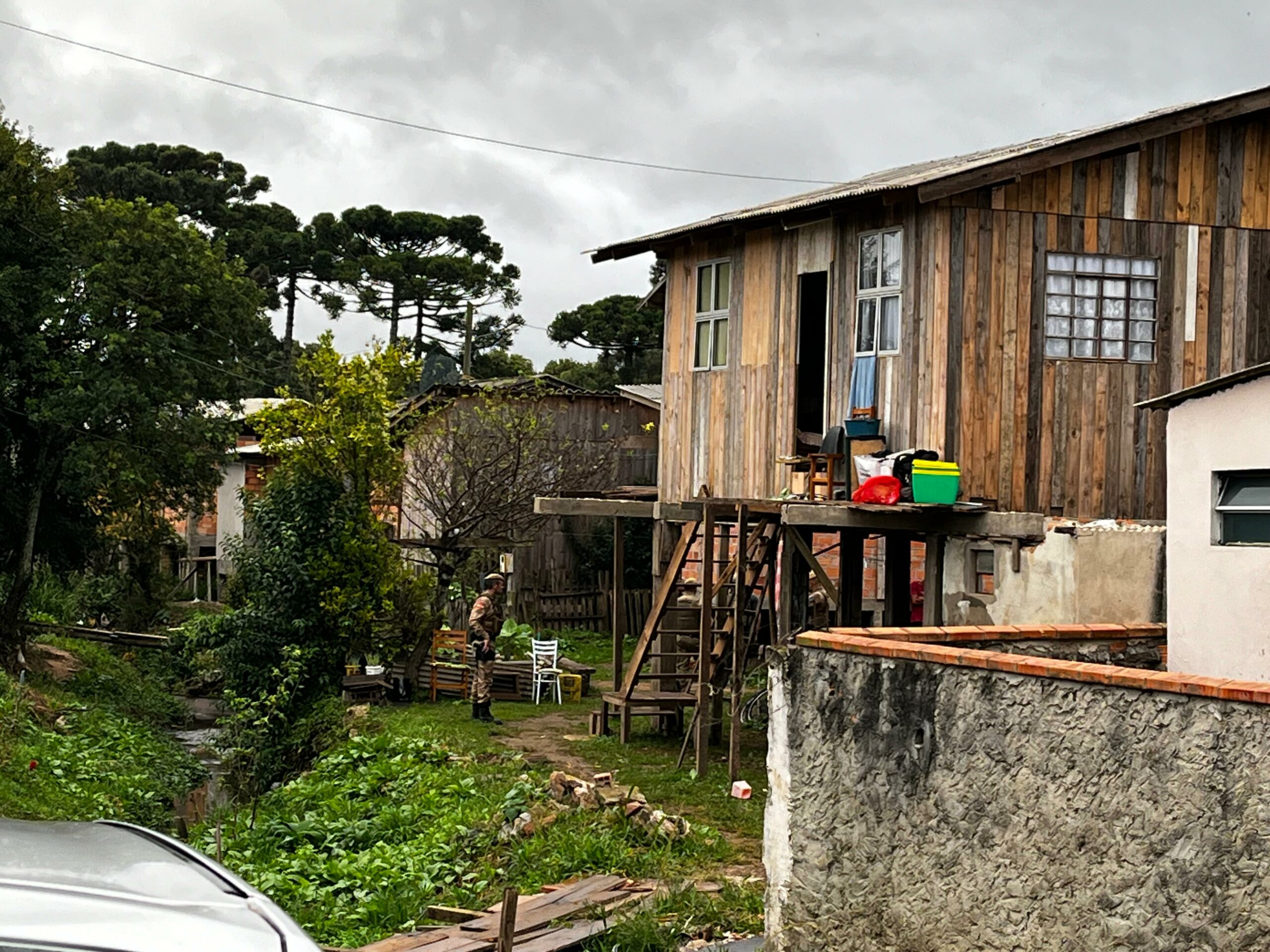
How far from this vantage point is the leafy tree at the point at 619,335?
145 feet

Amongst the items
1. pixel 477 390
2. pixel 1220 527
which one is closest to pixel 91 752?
pixel 477 390

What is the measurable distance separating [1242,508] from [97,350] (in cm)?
1687

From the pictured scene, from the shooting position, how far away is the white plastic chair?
65.7 feet

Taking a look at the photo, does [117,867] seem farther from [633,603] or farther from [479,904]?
[633,603]

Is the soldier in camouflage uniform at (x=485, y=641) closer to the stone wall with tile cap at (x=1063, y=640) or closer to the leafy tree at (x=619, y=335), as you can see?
the stone wall with tile cap at (x=1063, y=640)

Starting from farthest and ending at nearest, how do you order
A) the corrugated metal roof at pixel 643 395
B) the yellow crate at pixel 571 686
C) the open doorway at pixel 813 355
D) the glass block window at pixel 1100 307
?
the corrugated metal roof at pixel 643 395 → the yellow crate at pixel 571 686 → the open doorway at pixel 813 355 → the glass block window at pixel 1100 307

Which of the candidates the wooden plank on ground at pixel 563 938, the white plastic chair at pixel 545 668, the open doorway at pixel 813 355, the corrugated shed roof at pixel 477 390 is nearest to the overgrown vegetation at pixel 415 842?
the wooden plank on ground at pixel 563 938

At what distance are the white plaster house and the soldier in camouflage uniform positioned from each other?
9.26 m

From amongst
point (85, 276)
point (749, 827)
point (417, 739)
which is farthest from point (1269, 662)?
point (85, 276)

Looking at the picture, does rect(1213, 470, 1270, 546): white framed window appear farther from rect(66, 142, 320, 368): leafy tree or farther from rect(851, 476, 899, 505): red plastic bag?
rect(66, 142, 320, 368): leafy tree

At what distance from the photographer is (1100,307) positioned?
12.9 metres

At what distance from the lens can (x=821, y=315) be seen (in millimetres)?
15883

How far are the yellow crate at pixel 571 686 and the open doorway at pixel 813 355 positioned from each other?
6232 mm

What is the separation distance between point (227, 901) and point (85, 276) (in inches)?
774
